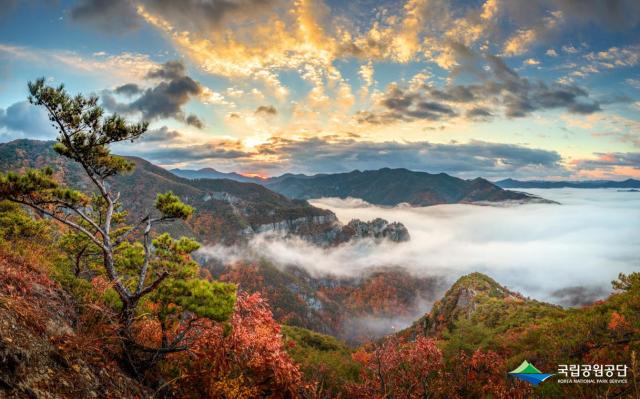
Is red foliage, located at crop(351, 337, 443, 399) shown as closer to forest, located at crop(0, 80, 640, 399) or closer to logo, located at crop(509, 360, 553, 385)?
forest, located at crop(0, 80, 640, 399)

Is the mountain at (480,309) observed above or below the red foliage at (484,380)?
below

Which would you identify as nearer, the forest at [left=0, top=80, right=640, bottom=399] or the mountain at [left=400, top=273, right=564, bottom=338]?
the forest at [left=0, top=80, right=640, bottom=399]

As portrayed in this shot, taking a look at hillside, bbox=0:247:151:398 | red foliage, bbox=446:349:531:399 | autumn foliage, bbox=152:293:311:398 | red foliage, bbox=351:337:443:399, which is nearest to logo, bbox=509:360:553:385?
red foliage, bbox=446:349:531:399

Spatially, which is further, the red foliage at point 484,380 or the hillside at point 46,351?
the red foliage at point 484,380

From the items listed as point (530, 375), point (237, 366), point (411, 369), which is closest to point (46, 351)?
point (237, 366)

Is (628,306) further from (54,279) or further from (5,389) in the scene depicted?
(54,279)

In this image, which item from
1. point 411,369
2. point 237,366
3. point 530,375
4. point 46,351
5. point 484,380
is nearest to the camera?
point 46,351

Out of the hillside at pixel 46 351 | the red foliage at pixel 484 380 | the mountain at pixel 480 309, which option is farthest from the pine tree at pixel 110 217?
the mountain at pixel 480 309

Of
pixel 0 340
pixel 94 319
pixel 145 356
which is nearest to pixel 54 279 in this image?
pixel 94 319

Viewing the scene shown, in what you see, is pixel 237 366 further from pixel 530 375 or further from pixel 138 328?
pixel 530 375

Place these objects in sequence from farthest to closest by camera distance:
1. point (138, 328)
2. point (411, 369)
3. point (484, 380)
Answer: point (411, 369), point (484, 380), point (138, 328)

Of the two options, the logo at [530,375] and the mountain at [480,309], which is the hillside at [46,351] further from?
the mountain at [480,309]

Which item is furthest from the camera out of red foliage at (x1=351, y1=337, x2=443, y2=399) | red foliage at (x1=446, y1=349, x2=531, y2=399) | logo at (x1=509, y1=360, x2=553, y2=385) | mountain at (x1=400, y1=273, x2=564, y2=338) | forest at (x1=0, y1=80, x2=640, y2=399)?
mountain at (x1=400, y1=273, x2=564, y2=338)

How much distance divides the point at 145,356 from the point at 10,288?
18.0 feet
